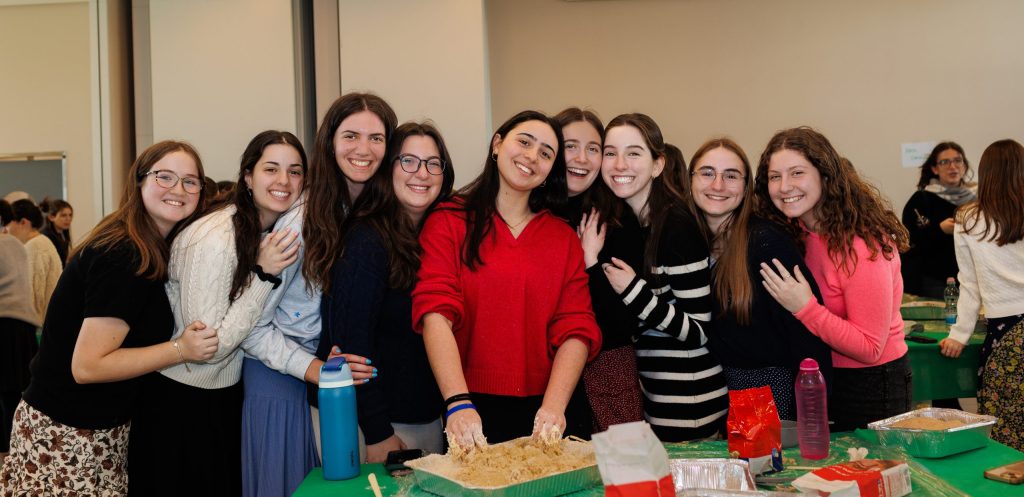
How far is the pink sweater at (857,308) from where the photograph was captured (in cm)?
226

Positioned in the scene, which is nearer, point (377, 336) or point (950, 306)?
point (377, 336)

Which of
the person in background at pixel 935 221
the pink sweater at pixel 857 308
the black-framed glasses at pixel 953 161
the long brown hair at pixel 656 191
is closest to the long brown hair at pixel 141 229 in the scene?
the long brown hair at pixel 656 191

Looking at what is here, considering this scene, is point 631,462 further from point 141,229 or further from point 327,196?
point 141,229

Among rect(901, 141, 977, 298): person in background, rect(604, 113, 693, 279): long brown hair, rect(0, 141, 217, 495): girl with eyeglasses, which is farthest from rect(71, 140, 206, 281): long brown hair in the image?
rect(901, 141, 977, 298): person in background

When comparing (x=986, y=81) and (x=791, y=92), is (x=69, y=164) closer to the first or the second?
(x=791, y=92)

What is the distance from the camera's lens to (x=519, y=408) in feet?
7.38

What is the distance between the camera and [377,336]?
7.47ft

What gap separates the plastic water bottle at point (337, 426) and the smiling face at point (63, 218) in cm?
359

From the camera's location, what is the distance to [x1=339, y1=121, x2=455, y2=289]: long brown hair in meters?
2.25

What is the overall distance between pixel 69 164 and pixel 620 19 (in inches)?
152

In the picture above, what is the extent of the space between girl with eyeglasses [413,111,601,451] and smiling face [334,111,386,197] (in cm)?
27

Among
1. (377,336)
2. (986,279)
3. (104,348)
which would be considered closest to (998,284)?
(986,279)

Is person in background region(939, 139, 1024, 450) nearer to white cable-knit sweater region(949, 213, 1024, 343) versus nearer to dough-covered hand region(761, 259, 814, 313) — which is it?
white cable-knit sweater region(949, 213, 1024, 343)

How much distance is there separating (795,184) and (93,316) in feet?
6.90
